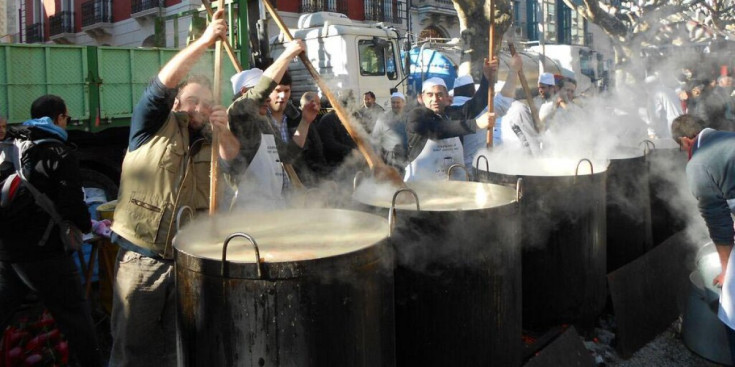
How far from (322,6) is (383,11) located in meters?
3.30

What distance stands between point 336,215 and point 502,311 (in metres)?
0.84

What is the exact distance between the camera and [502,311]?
108 inches

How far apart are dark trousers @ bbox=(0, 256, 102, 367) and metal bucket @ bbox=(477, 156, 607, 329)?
2.39 metres

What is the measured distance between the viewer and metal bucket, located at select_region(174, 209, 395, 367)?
74.6 inches

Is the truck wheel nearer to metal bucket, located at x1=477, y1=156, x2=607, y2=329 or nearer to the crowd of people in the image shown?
the crowd of people

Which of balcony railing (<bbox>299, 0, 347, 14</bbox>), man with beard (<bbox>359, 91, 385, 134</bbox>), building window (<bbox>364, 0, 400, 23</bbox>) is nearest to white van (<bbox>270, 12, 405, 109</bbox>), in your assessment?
man with beard (<bbox>359, 91, 385, 134</bbox>)

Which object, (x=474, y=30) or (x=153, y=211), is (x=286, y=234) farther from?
(x=474, y=30)

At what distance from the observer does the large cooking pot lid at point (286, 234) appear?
222 centimetres

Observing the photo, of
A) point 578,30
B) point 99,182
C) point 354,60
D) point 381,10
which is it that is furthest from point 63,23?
point 578,30

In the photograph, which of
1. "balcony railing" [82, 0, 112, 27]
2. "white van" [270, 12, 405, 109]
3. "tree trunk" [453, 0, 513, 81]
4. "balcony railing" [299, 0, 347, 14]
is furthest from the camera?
"balcony railing" [82, 0, 112, 27]

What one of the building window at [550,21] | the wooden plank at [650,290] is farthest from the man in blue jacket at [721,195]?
the building window at [550,21]

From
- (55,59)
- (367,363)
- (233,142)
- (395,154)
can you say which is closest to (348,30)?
(55,59)

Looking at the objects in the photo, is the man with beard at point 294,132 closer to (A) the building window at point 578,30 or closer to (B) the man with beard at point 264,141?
(B) the man with beard at point 264,141

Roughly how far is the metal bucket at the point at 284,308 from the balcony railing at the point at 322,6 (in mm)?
21532
